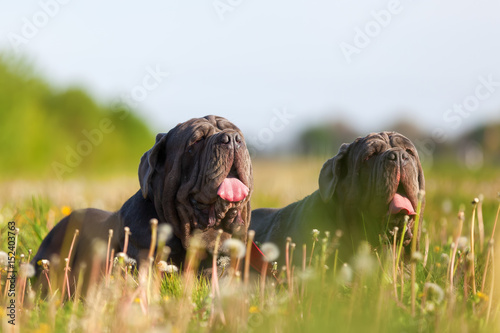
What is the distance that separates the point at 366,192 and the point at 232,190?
0.93 m

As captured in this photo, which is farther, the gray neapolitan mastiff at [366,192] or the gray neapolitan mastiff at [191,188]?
the gray neapolitan mastiff at [366,192]

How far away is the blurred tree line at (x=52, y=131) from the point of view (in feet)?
83.0

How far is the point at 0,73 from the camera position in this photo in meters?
25.3

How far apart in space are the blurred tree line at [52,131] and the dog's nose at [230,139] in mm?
13818

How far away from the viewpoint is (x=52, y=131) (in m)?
33.8

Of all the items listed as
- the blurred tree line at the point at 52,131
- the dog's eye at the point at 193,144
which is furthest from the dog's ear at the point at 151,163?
the blurred tree line at the point at 52,131

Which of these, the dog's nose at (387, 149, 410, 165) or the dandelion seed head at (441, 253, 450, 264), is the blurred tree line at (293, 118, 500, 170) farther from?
the dandelion seed head at (441, 253, 450, 264)

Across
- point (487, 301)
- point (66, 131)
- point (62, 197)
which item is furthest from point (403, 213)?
point (66, 131)

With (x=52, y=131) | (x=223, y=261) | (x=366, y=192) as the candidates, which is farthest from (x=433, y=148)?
(x=52, y=131)

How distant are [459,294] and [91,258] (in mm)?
2357

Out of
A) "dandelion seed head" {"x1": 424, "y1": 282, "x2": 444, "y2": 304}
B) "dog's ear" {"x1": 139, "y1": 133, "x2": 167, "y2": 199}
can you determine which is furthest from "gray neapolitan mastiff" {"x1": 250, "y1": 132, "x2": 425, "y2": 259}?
"dog's ear" {"x1": 139, "y1": 133, "x2": 167, "y2": 199}

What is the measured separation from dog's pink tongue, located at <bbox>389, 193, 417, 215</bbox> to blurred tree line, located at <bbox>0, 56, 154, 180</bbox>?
14.1m

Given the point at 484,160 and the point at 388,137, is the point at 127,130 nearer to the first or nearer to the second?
the point at 484,160

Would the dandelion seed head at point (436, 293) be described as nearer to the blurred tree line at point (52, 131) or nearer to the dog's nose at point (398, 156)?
the dog's nose at point (398, 156)
